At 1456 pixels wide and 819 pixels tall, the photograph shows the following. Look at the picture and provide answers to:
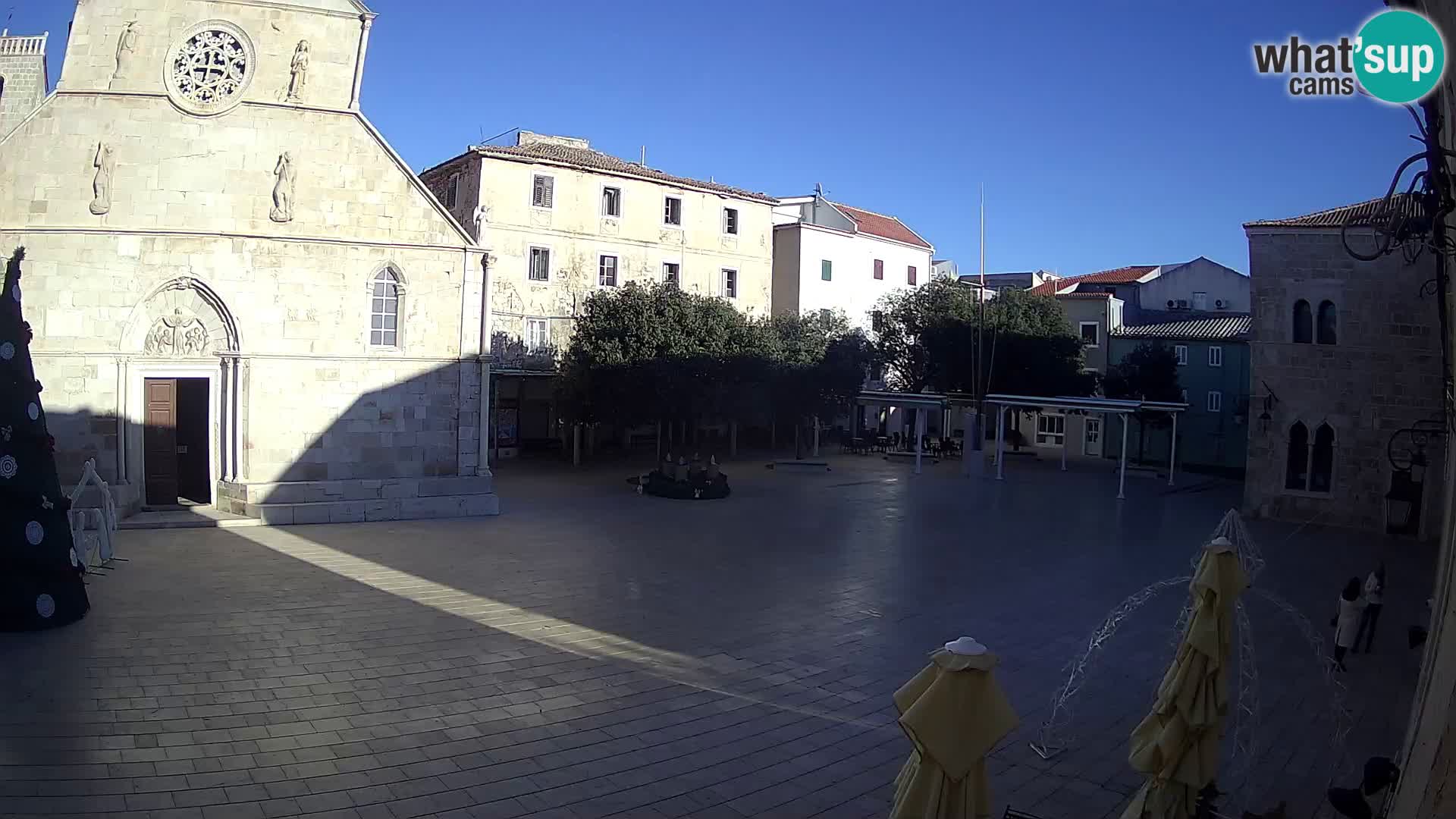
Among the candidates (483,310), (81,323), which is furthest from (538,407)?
(81,323)

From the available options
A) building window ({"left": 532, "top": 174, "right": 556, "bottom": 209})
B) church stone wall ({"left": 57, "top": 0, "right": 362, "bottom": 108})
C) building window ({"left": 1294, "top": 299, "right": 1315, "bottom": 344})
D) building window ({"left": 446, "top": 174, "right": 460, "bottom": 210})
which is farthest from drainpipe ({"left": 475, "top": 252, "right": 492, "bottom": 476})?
building window ({"left": 1294, "top": 299, "right": 1315, "bottom": 344})

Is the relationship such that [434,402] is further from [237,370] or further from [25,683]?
[25,683]

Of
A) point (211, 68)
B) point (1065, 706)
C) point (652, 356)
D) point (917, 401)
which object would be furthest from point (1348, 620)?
point (917, 401)

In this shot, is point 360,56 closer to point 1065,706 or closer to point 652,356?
point 652,356

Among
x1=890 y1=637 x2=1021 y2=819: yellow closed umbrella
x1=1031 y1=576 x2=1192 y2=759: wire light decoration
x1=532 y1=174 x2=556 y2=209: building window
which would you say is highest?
x1=532 y1=174 x2=556 y2=209: building window

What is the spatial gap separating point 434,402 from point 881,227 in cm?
3407

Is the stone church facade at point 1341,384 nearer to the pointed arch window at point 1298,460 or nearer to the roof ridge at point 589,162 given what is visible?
the pointed arch window at point 1298,460

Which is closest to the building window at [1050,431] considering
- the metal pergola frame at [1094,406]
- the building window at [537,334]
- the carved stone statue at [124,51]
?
the metal pergola frame at [1094,406]

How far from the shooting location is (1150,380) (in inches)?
1549

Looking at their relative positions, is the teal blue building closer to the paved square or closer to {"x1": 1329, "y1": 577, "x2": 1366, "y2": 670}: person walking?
the paved square

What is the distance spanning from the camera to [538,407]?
115 ft

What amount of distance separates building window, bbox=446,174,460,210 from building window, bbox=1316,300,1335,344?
2722 cm

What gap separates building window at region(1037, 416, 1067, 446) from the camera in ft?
155

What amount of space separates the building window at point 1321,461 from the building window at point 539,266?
79.9 ft
